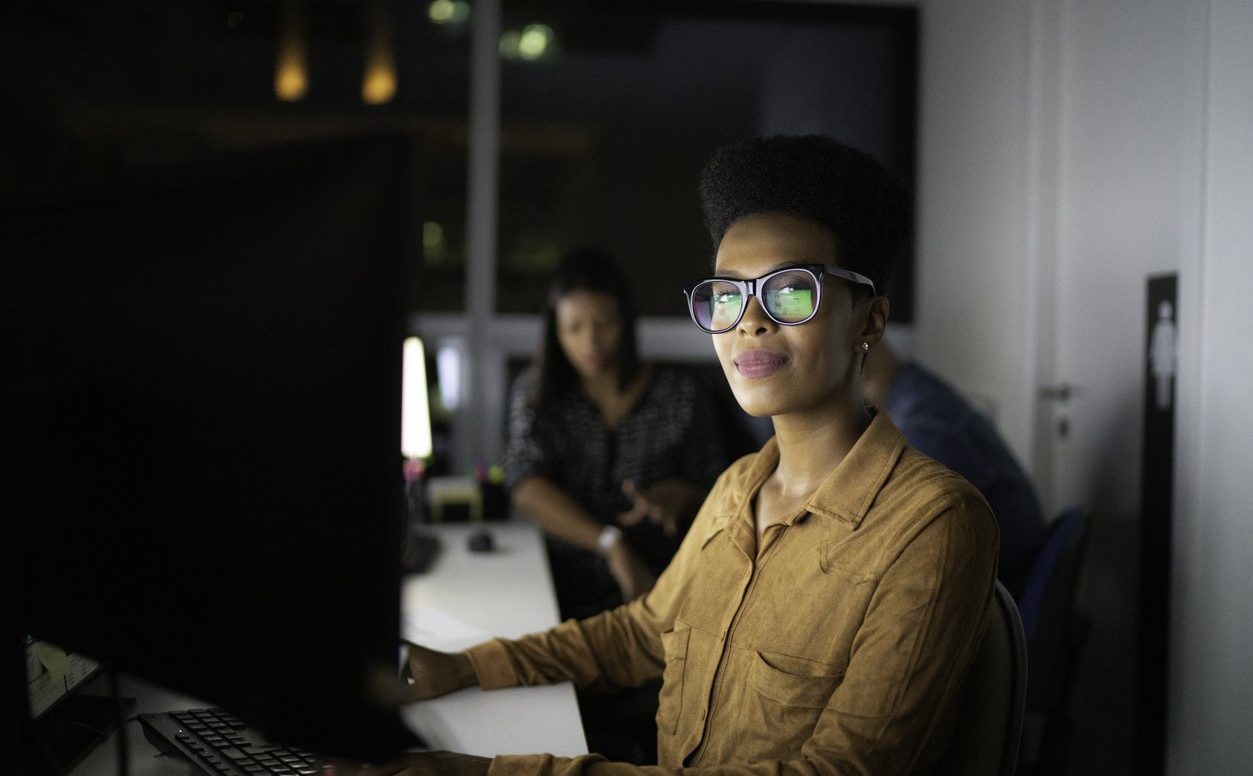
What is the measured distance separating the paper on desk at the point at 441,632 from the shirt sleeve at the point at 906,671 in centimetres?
72

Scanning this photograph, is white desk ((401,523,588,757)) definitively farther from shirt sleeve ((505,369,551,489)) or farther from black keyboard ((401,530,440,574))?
shirt sleeve ((505,369,551,489))

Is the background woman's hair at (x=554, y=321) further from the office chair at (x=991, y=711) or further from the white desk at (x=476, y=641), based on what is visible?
the office chair at (x=991, y=711)

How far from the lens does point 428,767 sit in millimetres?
883

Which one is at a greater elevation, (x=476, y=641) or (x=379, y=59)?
(x=379, y=59)

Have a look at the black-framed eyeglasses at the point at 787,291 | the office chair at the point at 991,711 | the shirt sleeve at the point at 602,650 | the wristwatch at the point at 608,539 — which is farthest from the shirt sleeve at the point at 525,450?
the office chair at the point at 991,711

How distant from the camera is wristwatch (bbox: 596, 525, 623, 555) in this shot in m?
2.25

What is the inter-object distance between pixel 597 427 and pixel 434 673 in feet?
4.40

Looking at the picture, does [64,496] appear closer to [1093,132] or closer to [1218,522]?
[1218,522]

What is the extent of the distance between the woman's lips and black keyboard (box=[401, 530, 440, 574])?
1.28m

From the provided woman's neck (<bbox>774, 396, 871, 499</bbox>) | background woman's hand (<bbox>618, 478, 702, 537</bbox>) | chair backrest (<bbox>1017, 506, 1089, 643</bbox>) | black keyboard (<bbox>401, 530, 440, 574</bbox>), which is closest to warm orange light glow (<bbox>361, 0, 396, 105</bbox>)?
black keyboard (<bbox>401, 530, 440, 574</bbox>)

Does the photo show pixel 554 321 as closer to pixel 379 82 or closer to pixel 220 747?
pixel 379 82

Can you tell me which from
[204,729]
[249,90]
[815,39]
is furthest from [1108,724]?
[249,90]

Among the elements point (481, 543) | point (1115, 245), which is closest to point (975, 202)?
point (1115, 245)

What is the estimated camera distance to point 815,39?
376 centimetres
